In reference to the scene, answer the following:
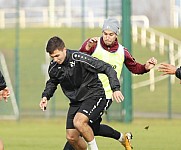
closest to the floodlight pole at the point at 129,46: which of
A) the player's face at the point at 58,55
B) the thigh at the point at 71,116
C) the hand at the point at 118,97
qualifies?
the thigh at the point at 71,116

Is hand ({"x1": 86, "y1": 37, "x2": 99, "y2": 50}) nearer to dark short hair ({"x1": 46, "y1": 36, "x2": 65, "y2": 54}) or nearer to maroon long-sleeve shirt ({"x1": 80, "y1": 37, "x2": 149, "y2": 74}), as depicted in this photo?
maroon long-sleeve shirt ({"x1": 80, "y1": 37, "x2": 149, "y2": 74})

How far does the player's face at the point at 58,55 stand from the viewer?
11156mm

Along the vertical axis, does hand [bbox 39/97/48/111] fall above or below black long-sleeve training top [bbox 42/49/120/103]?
below

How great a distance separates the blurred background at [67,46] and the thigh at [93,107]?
1188cm

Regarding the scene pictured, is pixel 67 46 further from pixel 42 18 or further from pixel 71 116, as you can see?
pixel 71 116

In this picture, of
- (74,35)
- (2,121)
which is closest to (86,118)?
(2,121)

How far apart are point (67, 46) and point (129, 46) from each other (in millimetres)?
8150

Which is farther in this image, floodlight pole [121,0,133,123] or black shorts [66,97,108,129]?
floodlight pole [121,0,133,123]

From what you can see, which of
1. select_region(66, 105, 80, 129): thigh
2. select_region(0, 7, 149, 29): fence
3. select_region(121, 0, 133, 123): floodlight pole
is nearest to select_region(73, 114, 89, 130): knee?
select_region(66, 105, 80, 129): thigh

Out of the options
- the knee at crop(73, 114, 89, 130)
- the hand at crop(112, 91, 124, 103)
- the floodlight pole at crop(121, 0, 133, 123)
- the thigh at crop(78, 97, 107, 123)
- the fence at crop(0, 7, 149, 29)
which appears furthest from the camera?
the fence at crop(0, 7, 149, 29)

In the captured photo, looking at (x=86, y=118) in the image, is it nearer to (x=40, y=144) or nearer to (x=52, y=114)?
(x=40, y=144)

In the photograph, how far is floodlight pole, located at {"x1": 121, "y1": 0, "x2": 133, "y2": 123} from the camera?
23719 millimetres

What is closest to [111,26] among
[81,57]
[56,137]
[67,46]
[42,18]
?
[81,57]

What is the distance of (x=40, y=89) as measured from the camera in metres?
29.1
